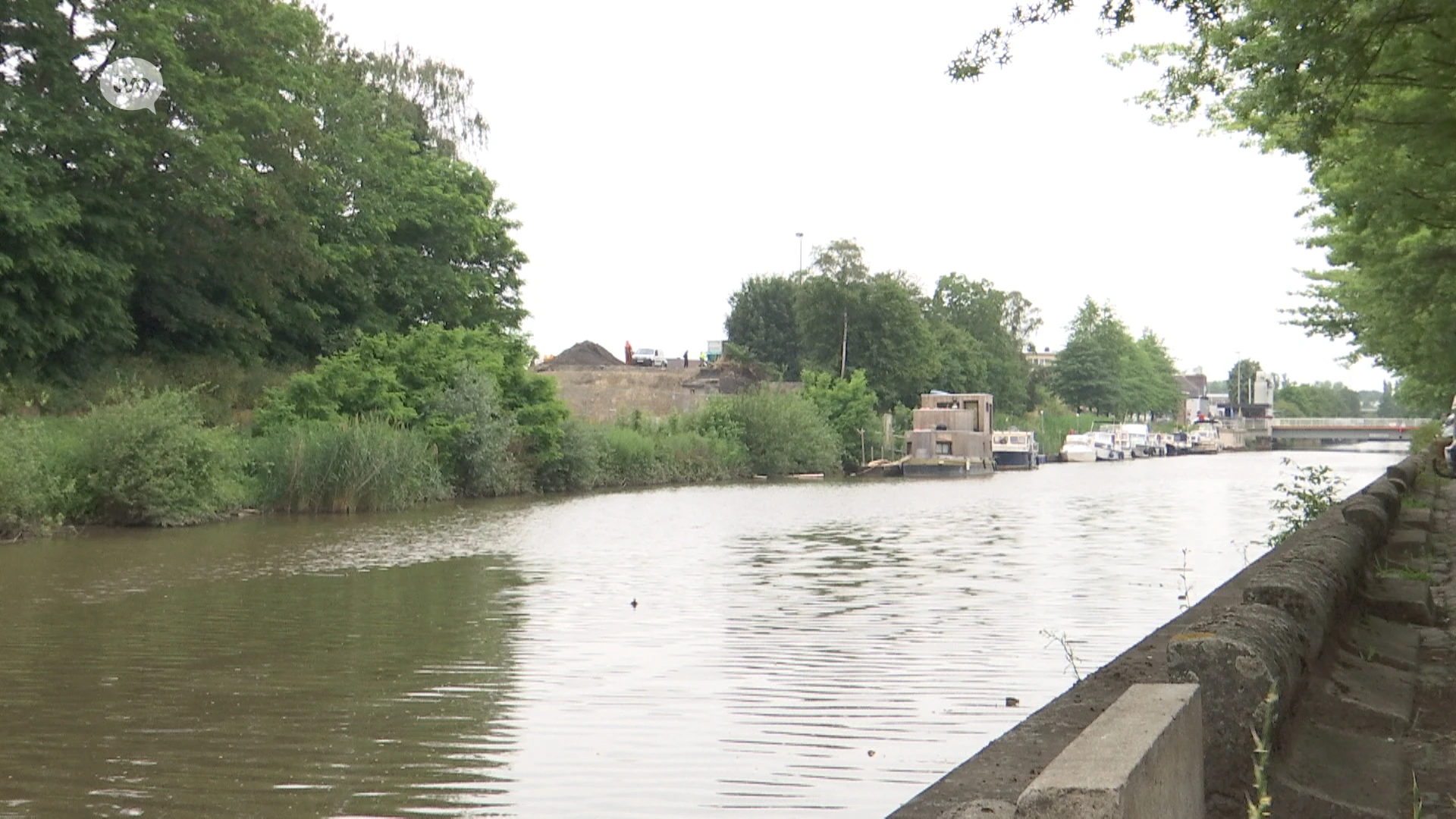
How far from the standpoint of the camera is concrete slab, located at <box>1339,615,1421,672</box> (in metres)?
8.30

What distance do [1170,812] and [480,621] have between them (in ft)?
36.5

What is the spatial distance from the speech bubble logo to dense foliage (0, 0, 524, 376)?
9.4 inches

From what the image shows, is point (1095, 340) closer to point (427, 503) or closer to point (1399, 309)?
point (427, 503)

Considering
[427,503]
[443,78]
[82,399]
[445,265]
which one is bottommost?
[427,503]

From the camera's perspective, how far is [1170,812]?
387 cm

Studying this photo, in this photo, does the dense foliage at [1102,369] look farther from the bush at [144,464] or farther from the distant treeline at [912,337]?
the bush at [144,464]

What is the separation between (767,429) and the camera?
62719 mm

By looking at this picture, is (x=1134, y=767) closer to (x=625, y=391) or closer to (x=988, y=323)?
(x=625, y=391)

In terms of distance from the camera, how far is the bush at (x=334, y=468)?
33.2 meters

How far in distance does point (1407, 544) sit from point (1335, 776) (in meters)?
8.76

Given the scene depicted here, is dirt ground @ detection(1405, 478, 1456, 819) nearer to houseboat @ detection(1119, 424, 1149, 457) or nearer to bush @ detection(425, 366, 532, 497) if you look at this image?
bush @ detection(425, 366, 532, 497)

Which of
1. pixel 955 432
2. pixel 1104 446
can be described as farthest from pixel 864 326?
pixel 1104 446

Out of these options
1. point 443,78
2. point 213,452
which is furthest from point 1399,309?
point 443,78

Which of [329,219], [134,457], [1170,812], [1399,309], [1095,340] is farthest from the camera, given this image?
[1095,340]
